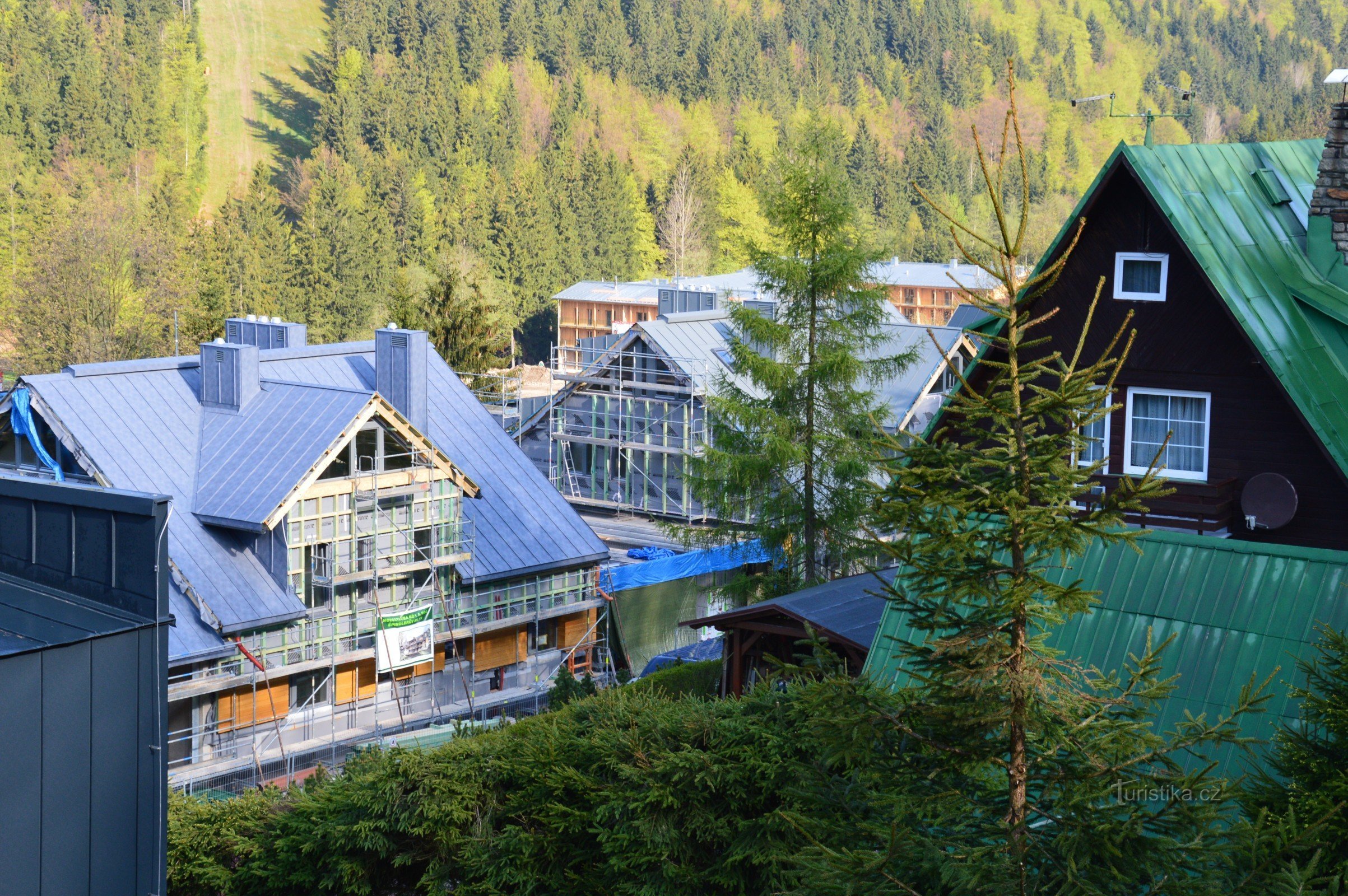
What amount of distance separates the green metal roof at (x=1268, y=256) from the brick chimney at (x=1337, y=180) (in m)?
0.35

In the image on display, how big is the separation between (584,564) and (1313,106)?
407 feet

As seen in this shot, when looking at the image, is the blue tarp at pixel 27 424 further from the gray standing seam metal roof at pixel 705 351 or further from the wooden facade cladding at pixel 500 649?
the gray standing seam metal roof at pixel 705 351

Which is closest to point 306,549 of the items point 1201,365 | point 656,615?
point 656,615

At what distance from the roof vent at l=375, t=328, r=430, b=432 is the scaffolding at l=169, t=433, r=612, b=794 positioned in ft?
8.85

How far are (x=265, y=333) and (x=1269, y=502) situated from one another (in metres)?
27.4

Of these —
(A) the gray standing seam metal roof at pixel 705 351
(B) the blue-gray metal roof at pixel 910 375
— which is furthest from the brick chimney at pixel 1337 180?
(B) the blue-gray metal roof at pixel 910 375

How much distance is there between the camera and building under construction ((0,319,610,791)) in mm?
26062

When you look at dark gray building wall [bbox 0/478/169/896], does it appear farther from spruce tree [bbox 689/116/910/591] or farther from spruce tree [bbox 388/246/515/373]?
spruce tree [bbox 388/246/515/373]

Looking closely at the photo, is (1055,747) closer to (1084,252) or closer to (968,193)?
(1084,252)

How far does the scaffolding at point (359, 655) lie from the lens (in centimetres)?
2578

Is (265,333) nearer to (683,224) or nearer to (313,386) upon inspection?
(313,386)

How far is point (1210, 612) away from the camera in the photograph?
41.3 feet

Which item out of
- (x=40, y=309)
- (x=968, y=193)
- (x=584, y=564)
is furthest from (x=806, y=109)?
(x=584, y=564)

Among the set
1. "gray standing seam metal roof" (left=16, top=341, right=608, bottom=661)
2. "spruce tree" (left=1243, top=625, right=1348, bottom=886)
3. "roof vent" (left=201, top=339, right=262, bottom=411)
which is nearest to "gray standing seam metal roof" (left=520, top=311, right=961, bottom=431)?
"gray standing seam metal roof" (left=16, top=341, right=608, bottom=661)
